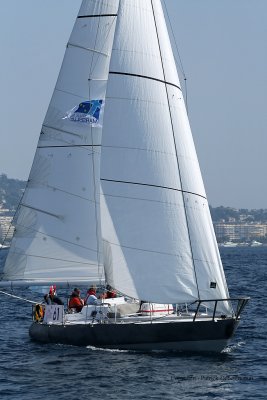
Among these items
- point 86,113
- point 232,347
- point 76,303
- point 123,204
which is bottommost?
point 232,347

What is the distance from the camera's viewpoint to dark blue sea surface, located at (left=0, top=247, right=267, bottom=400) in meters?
24.4

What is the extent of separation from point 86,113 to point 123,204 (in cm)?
406

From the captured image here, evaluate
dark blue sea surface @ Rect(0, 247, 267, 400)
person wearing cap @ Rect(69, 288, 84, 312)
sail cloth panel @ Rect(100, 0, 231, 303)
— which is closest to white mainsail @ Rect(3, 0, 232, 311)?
sail cloth panel @ Rect(100, 0, 231, 303)

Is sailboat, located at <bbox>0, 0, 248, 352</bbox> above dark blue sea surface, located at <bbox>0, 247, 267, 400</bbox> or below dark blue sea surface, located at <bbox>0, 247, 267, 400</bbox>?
above

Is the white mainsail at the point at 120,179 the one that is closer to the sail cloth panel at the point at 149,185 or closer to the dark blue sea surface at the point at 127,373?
the sail cloth panel at the point at 149,185

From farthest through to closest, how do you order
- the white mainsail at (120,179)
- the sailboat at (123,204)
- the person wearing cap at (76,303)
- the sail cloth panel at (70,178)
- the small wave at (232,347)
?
the sail cloth panel at (70,178)
the person wearing cap at (76,303)
the small wave at (232,347)
the white mainsail at (120,179)
the sailboat at (123,204)

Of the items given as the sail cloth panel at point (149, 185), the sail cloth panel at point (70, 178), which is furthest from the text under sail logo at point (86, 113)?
the sail cloth panel at point (149, 185)

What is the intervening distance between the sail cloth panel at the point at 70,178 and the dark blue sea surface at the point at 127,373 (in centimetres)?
258

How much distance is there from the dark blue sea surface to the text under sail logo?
6.91 m

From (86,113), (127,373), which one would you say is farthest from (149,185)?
(127,373)

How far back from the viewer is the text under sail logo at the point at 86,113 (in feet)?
107

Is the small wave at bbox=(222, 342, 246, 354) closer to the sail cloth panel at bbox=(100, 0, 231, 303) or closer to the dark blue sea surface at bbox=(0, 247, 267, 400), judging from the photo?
the dark blue sea surface at bbox=(0, 247, 267, 400)

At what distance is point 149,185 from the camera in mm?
29766

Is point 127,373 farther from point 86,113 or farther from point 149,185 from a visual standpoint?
point 86,113
